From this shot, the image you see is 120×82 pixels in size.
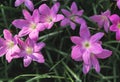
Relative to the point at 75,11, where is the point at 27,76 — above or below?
below

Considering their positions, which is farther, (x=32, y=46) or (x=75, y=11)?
(x=75, y=11)

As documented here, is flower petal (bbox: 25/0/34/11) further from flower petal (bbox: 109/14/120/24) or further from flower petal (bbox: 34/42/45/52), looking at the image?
flower petal (bbox: 109/14/120/24)

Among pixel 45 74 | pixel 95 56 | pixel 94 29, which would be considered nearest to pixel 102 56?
pixel 95 56

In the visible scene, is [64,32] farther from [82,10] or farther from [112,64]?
[112,64]

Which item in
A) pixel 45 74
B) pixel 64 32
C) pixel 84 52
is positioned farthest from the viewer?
pixel 64 32

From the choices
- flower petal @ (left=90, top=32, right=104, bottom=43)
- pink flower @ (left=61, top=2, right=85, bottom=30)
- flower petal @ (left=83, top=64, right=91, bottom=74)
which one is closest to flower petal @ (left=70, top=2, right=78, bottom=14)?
pink flower @ (left=61, top=2, right=85, bottom=30)

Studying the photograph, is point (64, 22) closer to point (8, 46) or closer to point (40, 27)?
point (40, 27)
